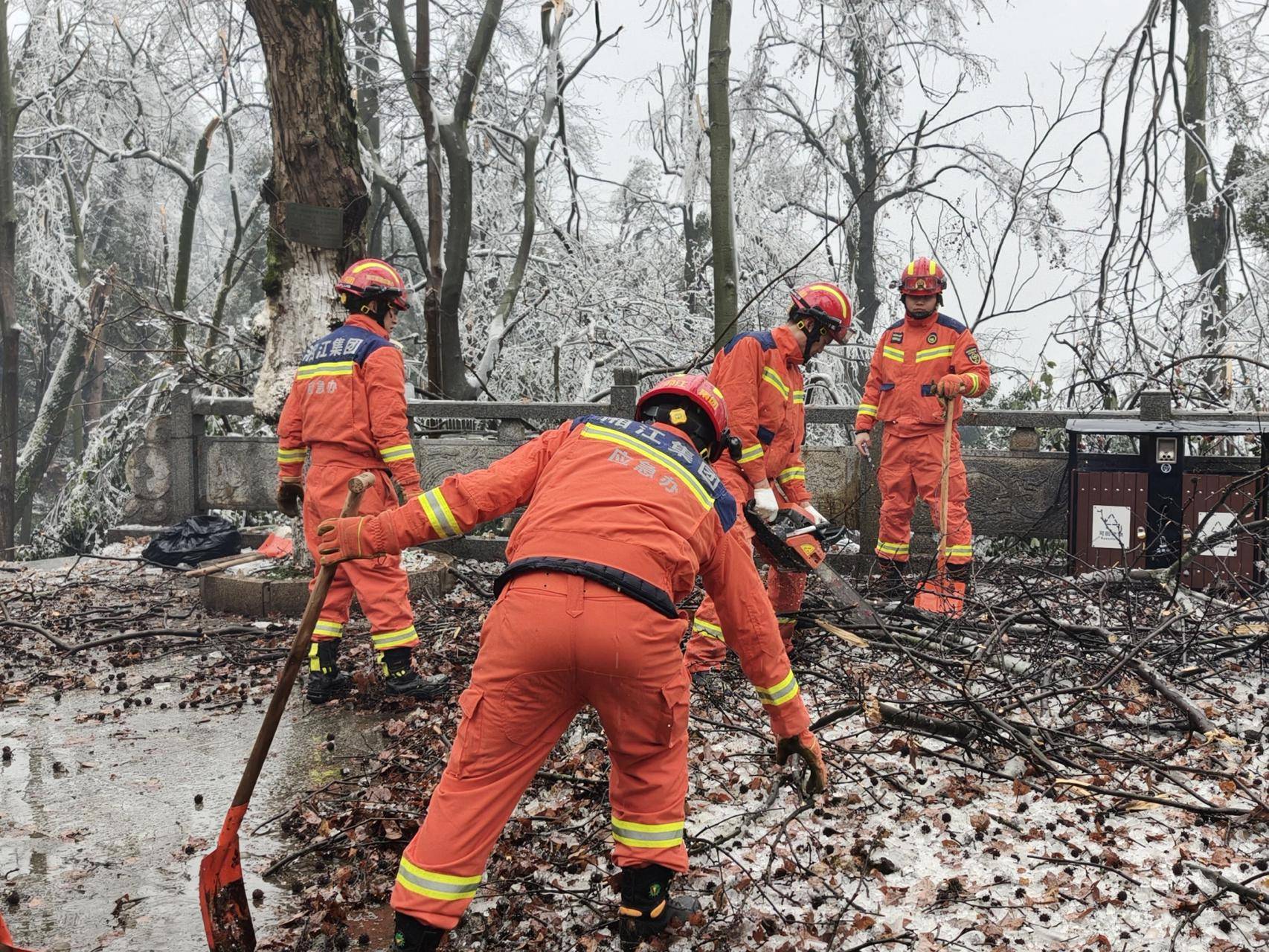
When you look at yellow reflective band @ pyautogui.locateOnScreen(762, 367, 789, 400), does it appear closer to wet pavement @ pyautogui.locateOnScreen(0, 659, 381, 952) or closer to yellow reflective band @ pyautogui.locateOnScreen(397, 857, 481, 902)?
wet pavement @ pyautogui.locateOnScreen(0, 659, 381, 952)

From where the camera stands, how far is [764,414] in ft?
17.9

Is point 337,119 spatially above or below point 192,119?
below

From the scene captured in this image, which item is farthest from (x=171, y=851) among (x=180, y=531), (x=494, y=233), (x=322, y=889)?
(x=494, y=233)

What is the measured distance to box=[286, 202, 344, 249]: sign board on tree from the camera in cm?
659

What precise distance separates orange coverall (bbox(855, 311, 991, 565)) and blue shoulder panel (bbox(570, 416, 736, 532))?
3.94 metres

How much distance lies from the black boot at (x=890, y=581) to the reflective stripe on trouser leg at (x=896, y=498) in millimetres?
46

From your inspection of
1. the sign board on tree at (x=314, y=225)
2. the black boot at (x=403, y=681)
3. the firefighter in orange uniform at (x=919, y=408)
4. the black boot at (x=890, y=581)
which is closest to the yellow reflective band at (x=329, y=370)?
the black boot at (x=403, y=681)

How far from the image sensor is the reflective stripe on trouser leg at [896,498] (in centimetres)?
686

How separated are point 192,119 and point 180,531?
1275 centimetres

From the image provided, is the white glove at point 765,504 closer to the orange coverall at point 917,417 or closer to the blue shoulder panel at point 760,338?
the blue shoulder panel at point 760,338

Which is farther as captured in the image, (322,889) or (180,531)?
(180,531)

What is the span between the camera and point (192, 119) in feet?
61.9

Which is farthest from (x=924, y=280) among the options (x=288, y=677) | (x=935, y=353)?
(x=288, y=677)

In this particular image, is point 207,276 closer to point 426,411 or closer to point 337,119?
point 426,411
